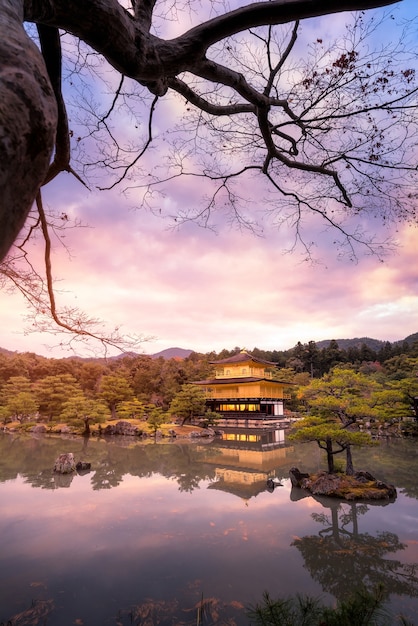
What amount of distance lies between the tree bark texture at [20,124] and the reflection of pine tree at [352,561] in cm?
461

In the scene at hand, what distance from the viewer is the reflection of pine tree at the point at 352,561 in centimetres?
411

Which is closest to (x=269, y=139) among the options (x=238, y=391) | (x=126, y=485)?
(x=126, y=485)

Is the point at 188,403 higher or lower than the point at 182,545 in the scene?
higher

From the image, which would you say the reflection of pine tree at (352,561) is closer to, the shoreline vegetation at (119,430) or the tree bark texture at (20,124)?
the tree bark texture at (20,124)

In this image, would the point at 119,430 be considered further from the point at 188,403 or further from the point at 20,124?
the point at 20,124

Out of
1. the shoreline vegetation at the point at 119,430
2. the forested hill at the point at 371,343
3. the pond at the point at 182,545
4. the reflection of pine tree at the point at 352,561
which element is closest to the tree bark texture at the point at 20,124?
the pond at the point at 182,545

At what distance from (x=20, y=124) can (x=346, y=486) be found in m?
9.02

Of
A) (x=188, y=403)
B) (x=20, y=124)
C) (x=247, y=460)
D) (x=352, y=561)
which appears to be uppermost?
(x=20, y=124)

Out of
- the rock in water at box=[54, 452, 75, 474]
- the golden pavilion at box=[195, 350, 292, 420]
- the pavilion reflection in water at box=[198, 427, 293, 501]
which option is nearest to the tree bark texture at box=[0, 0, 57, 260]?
the pavilion reflection in water at box=[198, 427, 293, 501]

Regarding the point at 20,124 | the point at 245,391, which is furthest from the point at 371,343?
the point at 20,124

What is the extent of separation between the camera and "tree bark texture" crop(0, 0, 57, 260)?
0.75 m

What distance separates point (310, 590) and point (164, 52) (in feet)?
17.2

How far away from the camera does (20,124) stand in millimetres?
788

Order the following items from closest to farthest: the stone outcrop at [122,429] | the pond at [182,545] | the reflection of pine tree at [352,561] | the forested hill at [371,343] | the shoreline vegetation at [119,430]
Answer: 1. the pond at [182,545]
2. the reflection of pine tree at [352,561]
3. the shoreline vegetation at [119,430]
4. the stone outcrop at [122,429]
5. the forested hill at [371,343]
